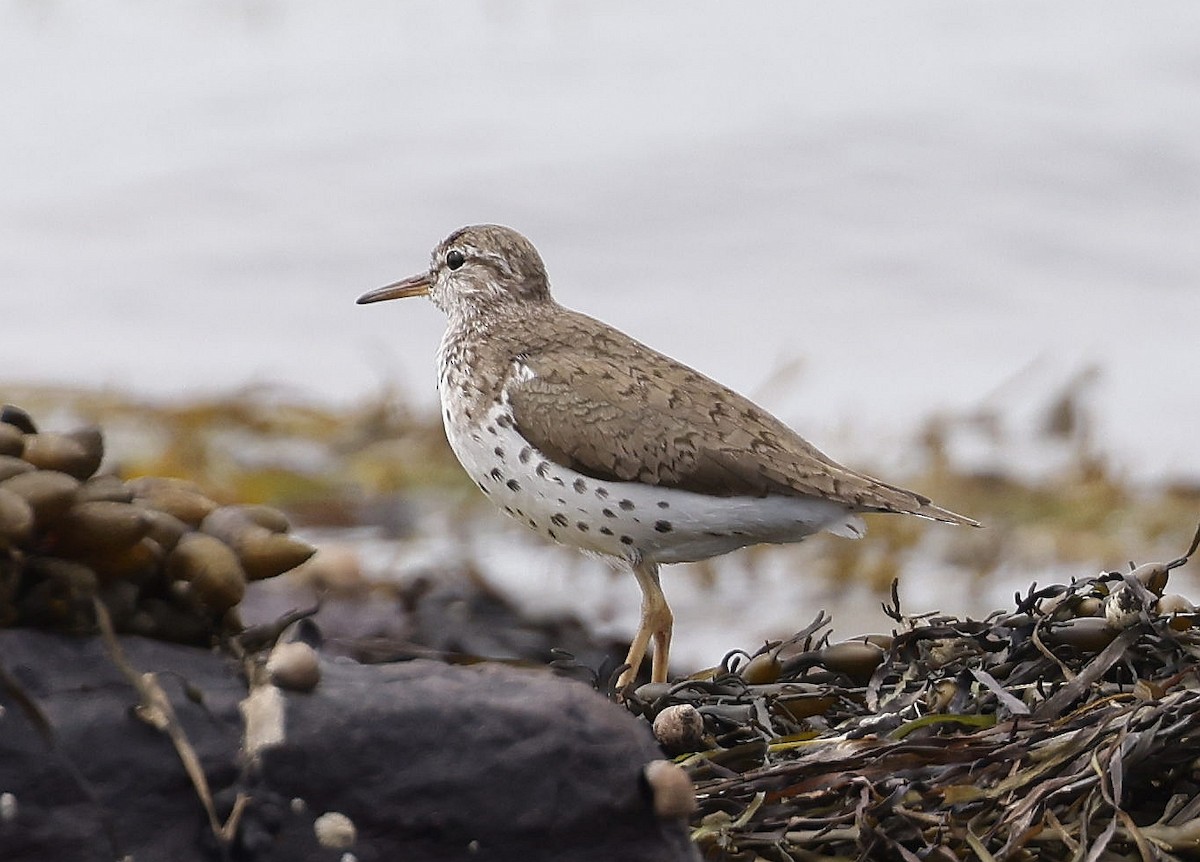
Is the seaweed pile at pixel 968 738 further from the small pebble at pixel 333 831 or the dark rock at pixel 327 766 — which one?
the small pebble at pixel 333 831

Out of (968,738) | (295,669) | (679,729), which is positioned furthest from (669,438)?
(295,669)

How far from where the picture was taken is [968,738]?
270 cm

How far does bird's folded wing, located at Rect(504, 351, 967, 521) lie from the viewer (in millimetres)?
3855

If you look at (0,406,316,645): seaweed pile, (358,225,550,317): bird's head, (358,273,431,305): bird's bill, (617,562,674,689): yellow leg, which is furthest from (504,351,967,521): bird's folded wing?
(0,406,316,645): seaweed pile

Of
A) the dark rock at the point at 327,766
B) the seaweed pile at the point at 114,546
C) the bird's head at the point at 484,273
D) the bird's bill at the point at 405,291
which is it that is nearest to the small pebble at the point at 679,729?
the dark rock at the point at 327,766

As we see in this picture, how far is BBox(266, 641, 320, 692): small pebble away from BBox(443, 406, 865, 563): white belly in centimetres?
172

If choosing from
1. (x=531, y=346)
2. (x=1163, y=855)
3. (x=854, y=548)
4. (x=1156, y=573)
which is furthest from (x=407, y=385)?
(x=1163, y=855)

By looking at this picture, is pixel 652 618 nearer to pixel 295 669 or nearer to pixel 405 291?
pixel 405 291

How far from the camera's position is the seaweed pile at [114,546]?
2135 millimetres

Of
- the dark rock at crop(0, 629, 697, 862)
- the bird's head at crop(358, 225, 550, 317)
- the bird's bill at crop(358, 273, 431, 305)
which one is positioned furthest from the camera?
the bird's bill at crop(358, 273, 431, 305)

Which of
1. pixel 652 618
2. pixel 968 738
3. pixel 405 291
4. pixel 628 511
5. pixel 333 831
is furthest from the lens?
pixel 405 291

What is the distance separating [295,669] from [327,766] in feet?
0.41

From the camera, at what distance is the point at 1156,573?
3117mm

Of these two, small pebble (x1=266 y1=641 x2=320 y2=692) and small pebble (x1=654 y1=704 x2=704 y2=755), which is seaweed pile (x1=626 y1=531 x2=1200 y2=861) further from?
small pebble (x1=266 y1=641 x2=320 y2=692)
